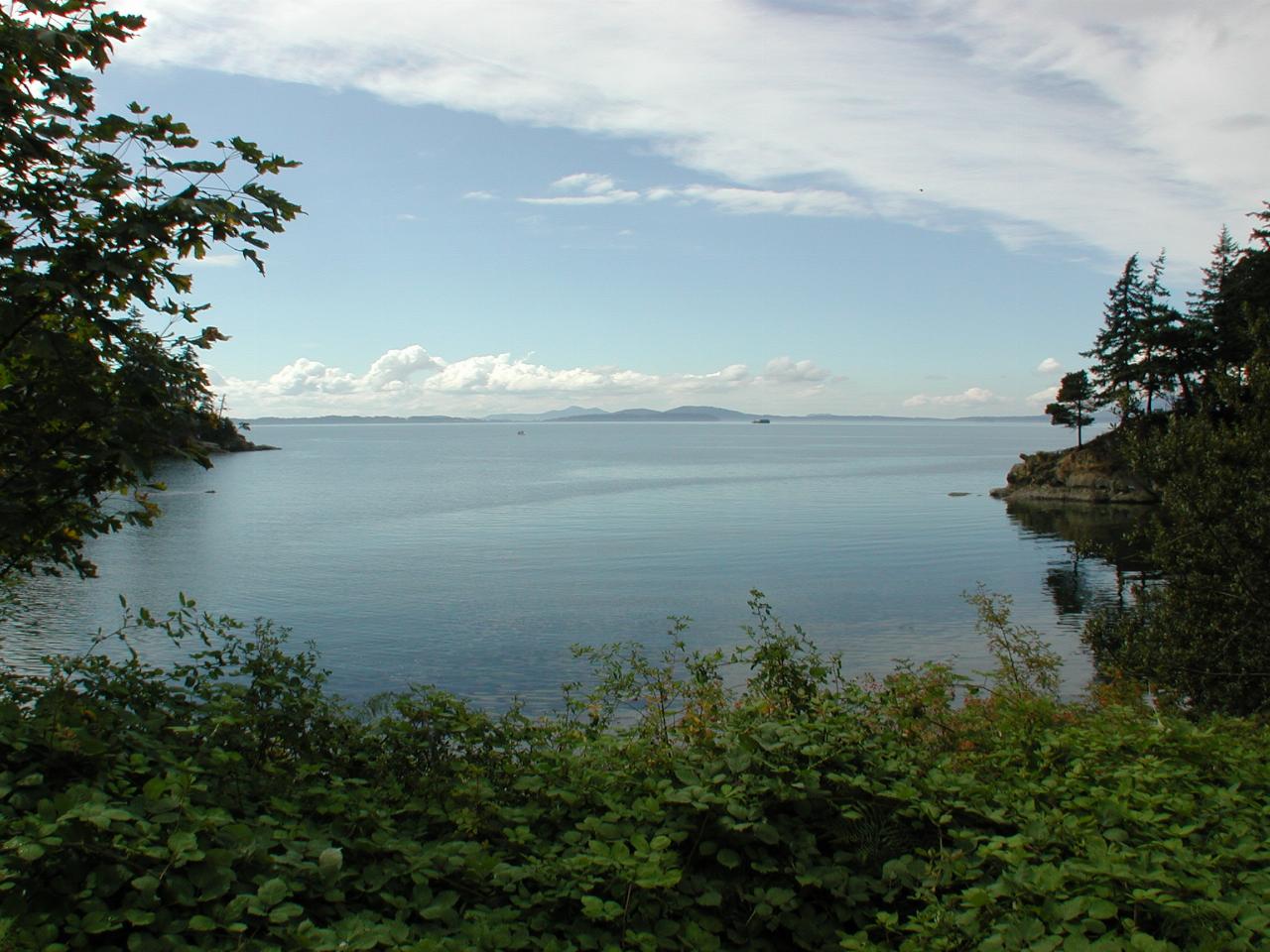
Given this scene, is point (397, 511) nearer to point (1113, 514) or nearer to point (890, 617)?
point (890, 617)

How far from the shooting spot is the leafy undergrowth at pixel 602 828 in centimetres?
402

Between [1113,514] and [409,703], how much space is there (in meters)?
69.9

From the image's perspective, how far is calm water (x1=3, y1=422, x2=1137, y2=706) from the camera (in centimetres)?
2861

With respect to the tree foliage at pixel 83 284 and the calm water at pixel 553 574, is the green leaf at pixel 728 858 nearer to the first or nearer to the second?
the tree foliage at pixel 83 284

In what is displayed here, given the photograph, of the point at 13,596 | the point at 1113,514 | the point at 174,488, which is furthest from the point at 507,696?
the point at 174,488

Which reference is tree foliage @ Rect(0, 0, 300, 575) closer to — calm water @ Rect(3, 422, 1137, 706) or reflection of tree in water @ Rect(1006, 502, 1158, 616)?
calm water @ Rect(3, 422, 1137, 706)

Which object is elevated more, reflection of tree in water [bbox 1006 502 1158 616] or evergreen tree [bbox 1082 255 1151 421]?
evergreen tree [bbox 1082 255 1151 421]

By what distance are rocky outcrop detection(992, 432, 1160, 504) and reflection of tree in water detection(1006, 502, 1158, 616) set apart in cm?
176

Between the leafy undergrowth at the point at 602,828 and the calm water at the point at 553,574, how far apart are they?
8.25m

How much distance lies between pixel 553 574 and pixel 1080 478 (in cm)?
5480

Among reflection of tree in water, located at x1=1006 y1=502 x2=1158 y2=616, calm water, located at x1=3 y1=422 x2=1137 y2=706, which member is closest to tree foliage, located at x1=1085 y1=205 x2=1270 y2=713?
reflection of tree in water, located at x1=1006 y1=502 x2=1158 y2=616

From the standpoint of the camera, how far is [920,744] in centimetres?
658

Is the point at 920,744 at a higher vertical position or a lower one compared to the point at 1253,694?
higher

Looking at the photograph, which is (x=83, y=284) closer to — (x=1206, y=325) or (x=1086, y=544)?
(x=1086, y=544)
